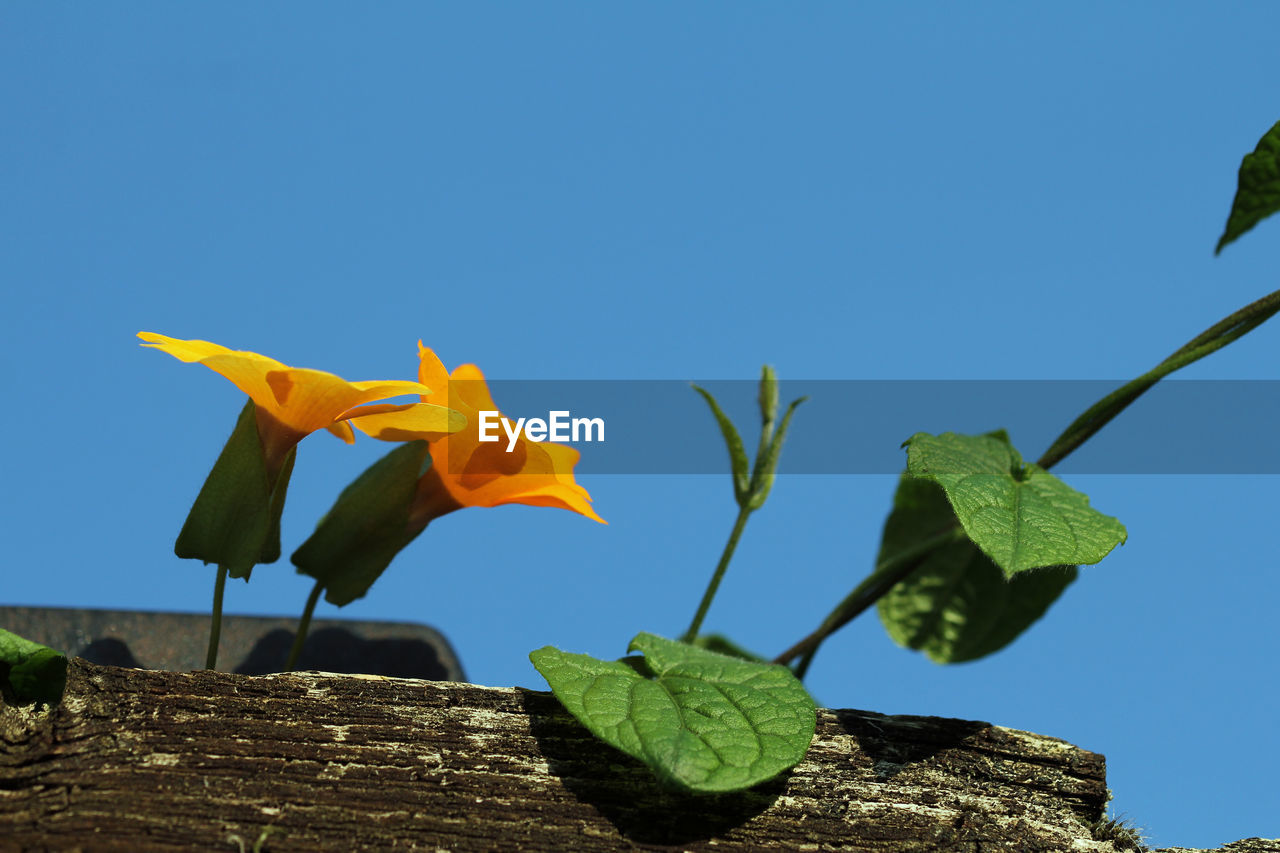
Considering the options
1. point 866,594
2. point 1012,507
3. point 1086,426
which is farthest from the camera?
point 866,594

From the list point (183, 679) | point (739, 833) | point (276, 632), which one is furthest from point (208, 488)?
point (276, 632)

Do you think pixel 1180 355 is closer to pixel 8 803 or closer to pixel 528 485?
pixel 528 485

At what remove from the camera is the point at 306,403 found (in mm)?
981

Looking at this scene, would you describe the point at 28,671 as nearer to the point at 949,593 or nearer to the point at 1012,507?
the point at 1012,507

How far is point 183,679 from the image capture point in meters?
0.94

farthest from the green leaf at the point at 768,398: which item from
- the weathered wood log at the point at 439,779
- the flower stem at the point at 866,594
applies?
the weathered wood log at the point at 439,779

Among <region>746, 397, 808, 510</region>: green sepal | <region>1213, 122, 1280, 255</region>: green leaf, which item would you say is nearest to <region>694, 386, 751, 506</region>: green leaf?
<region>746, 397, 808, 510</region>: green sepal

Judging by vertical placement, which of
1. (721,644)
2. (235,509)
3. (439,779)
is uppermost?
(721,644)

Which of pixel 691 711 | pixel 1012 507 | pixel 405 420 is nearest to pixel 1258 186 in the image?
pixel 1012 507

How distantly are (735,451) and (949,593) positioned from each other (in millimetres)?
686

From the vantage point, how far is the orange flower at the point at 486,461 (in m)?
1.07

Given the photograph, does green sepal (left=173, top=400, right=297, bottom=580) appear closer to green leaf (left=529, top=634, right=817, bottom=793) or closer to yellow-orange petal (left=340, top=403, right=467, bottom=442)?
yellow-orange petal (left=340, top=403, right=467, bottom=442)

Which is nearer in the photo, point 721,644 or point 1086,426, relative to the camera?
point 1086,426

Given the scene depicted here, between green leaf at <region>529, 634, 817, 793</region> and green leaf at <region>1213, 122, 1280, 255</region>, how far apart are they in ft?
2.28
